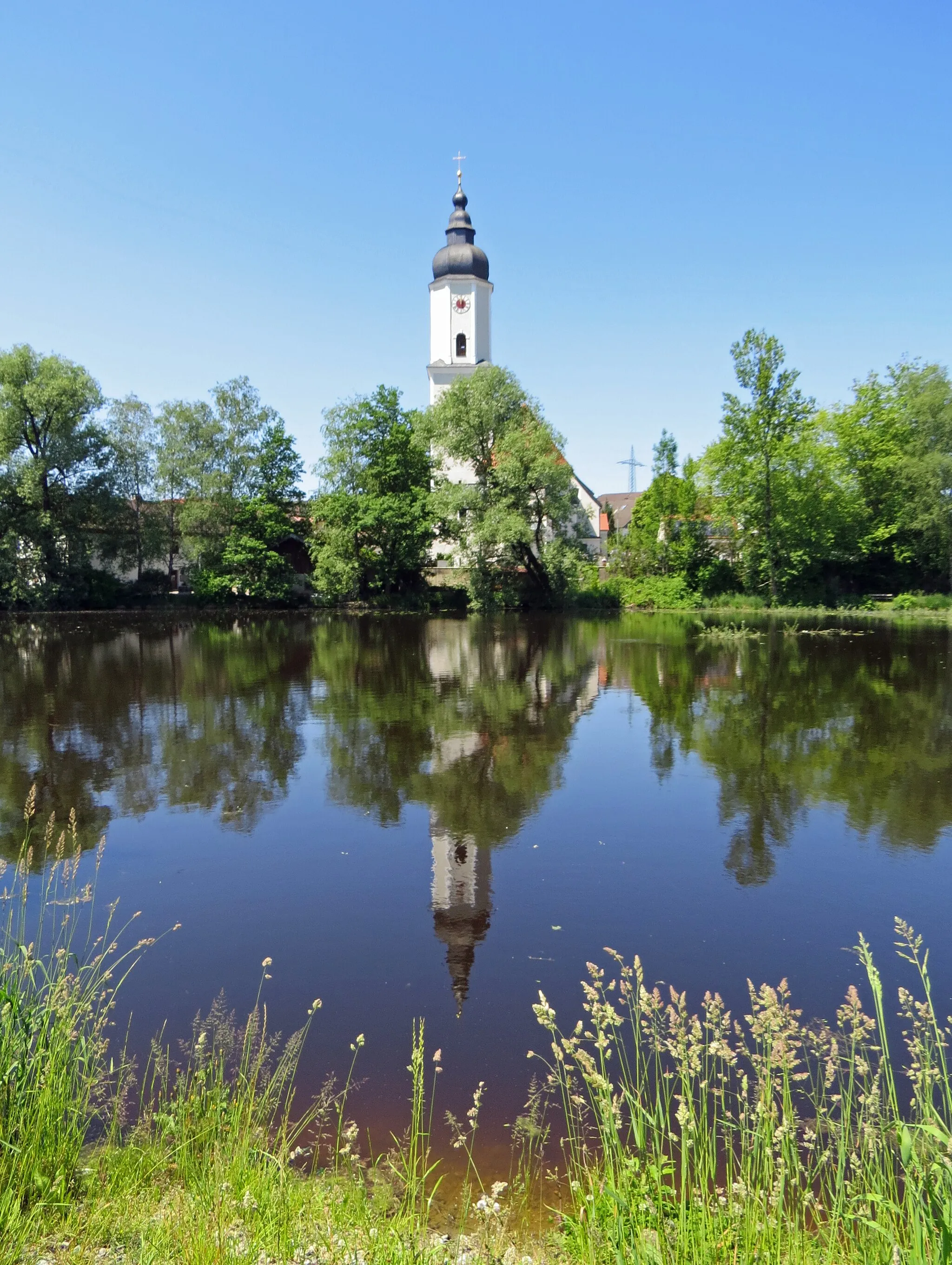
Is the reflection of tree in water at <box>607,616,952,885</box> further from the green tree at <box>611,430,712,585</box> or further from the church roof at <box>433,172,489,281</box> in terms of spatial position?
the church roof at <box>433,172,489,281</box>

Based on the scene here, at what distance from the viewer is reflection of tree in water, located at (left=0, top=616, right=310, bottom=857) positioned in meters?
9.64

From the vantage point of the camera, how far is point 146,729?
1348 centimetres

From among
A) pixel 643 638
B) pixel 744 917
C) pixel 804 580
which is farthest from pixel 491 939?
pixel 804 580

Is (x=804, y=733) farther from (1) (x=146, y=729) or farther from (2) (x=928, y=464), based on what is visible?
(2) (x=928, y=464)

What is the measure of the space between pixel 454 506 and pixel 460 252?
26.7 meters

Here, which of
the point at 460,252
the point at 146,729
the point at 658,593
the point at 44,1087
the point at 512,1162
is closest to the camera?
the point at 44,1087

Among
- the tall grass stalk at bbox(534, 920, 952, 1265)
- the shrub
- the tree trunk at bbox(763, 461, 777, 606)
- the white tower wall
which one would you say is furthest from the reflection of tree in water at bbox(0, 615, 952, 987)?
the white tower wall

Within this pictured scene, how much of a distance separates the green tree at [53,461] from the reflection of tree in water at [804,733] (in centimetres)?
3393

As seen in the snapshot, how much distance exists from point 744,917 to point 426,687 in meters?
12.1

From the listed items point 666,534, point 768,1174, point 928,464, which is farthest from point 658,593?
point 768,1174

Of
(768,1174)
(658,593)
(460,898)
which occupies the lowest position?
(460,898)

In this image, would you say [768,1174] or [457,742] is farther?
[457,742]

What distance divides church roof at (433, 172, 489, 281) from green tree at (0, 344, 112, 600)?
27040 millimetres

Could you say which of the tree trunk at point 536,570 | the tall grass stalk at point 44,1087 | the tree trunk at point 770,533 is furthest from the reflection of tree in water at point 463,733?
the tree trunk at point 770,533
